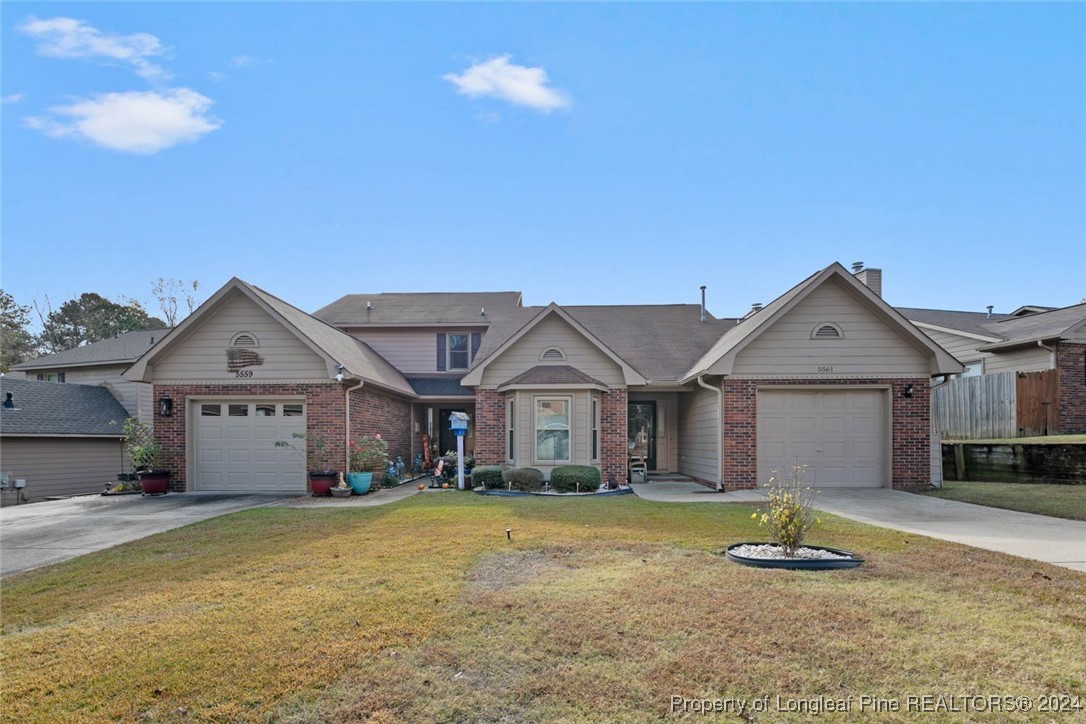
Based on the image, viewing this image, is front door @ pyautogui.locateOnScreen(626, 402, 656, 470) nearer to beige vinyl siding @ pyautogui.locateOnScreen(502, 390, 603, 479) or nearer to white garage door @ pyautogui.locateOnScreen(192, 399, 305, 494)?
beige vinyl siding @ pyautogui.locateOnScreen(502, 390, 603, 479)

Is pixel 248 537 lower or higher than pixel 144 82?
lower

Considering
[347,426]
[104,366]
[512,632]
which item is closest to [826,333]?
[347,426]

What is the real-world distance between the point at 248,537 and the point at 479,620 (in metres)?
5.47

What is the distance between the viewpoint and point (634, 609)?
16.5 ft

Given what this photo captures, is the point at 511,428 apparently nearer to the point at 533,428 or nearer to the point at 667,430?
the point at 533,428

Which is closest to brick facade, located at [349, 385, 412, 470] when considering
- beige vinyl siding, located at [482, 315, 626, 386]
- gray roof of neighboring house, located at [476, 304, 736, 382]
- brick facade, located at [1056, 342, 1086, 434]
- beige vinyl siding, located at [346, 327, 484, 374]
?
beige vinyl siding, located at [346, 327, 484, 374]

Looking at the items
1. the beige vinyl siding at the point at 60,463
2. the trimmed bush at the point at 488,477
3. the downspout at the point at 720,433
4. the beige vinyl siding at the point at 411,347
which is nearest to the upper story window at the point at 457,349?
the beige vinyl siding at the point at 411,347

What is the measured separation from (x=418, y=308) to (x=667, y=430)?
10364 mm

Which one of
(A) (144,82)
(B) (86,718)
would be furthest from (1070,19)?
(A) (144,82)

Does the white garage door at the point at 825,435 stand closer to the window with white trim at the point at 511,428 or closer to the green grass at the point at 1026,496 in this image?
the green grass at the point at 1026,496

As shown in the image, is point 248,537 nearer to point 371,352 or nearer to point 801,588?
point 801,588

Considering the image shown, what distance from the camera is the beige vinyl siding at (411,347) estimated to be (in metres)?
21.9

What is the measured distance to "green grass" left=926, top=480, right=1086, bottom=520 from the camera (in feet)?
35.1

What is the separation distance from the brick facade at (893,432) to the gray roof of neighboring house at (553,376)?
3361 mm
